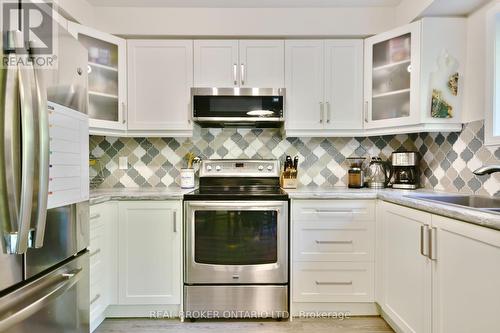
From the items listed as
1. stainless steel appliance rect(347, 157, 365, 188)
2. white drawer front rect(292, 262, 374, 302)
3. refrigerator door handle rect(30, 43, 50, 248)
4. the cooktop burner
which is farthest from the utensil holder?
refrigerator door handle rect(30, 43, 50, 248)

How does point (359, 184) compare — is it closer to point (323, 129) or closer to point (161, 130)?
point (323, 129)

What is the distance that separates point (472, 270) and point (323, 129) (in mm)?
1429

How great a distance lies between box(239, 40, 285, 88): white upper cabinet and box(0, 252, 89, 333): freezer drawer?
1.70m

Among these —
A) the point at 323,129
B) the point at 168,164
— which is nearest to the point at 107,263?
the point at 168,164

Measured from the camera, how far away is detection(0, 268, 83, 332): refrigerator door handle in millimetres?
894

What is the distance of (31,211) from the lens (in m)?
0.91

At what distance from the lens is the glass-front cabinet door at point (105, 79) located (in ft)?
6.98

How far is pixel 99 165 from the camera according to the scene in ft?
8.53

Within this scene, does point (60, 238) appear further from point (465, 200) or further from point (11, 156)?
point (465, 200)

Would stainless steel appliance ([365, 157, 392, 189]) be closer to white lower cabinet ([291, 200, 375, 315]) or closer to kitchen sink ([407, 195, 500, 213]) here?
white lower cabinet ([291, 200, 375, 315])

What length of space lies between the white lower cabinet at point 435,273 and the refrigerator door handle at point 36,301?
1.66 metres

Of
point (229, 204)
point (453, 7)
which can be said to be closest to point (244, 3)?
point (453, 7)

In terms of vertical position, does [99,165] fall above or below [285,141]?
below

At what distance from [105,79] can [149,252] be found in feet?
4.47
